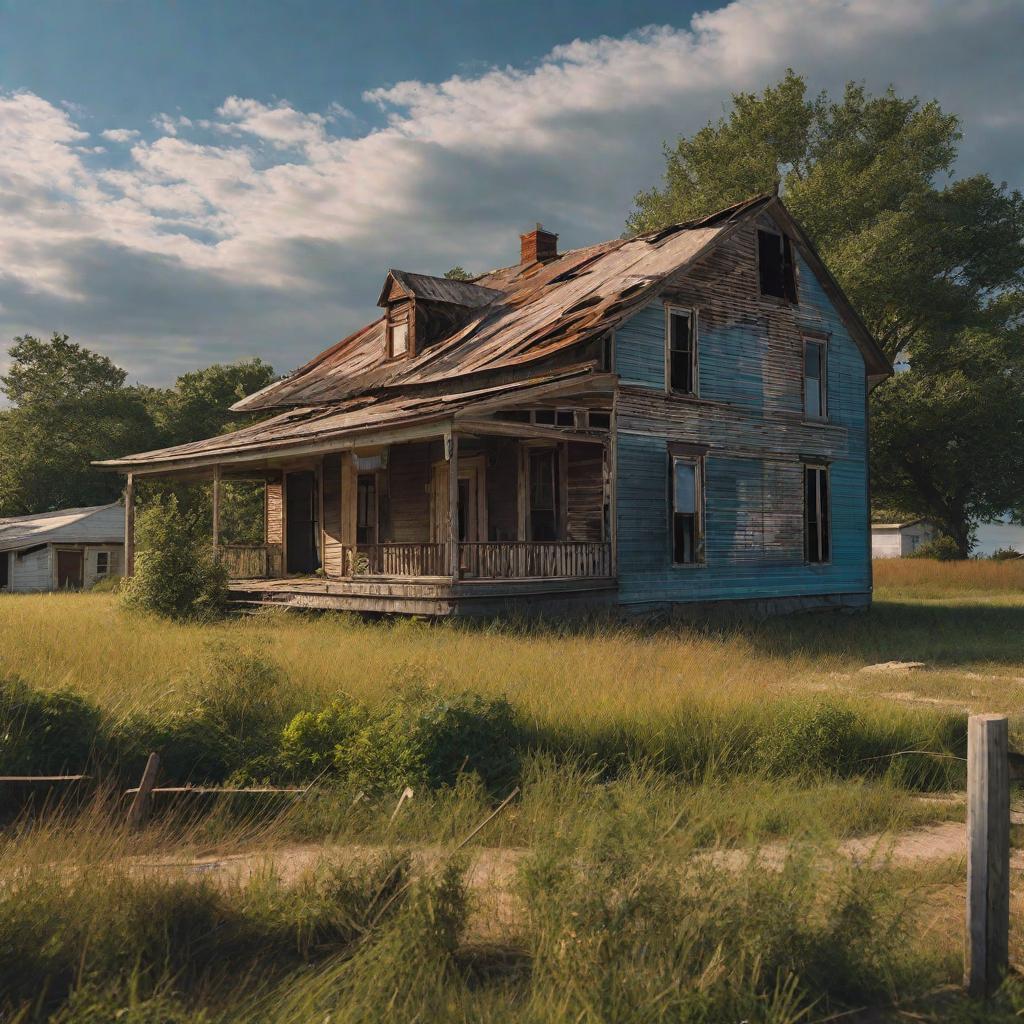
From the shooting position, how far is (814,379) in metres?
23.4

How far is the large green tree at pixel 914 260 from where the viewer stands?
36.5m

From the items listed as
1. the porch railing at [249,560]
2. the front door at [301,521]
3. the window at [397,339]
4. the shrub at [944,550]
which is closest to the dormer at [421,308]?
the window at [397,339]

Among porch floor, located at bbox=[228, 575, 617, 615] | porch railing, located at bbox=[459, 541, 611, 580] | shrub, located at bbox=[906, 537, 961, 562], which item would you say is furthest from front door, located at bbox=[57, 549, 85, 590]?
shrub, located at bbox=[906, 537, 961, 562]

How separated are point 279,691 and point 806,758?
485 centimetres

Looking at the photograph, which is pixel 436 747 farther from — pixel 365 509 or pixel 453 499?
pixel 365 509

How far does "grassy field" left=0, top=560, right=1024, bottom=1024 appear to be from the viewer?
4.32m

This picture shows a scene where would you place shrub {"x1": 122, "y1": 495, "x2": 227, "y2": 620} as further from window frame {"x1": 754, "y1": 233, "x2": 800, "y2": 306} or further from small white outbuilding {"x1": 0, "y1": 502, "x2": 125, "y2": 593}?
small white outbuilding {"x1": 0, "y1": 502, "x2": 125, "y2": 593}

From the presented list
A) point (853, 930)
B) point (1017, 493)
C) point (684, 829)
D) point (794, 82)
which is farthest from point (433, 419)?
point (794, 82)

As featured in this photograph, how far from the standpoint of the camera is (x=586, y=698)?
9.48 metres

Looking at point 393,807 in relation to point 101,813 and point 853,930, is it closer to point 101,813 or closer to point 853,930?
point 101,813

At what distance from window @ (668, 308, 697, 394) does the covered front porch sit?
2267 mm

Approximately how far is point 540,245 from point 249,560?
38.1 feet

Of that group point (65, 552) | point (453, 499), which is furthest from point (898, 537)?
point (453, 499)

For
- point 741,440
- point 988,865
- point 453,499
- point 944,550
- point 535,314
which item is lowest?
point 988,865
